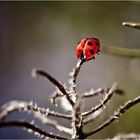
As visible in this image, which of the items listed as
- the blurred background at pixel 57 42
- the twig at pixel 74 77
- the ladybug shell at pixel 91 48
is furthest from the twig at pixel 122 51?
the blurred background at pixel 57 42

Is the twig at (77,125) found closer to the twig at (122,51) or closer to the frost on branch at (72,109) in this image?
the frost on branch at (72,109)

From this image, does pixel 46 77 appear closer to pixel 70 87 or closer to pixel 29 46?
pixel 70 87

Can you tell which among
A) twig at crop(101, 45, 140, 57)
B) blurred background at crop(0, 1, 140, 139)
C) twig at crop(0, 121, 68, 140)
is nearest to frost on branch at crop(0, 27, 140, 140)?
twig at crop(0, 121, 68, 140)

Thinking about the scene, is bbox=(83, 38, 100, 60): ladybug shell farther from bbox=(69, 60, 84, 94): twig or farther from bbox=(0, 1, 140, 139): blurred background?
bbox=(0, 1, 140, 139): blurred background

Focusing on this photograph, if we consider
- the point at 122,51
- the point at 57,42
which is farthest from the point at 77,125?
the point at 57,42

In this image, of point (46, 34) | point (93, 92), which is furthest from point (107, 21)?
point (93, 92)

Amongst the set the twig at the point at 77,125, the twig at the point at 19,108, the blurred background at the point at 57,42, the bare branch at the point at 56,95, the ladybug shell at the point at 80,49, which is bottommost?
the twig at the point at 77,125
